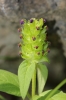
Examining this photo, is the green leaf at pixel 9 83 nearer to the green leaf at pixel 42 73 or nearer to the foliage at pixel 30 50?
the foliage at pixel 30 50

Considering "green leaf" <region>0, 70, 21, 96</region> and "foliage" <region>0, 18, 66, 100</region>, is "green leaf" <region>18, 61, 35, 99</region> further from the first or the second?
"green leaf" <region>0, 70, 21, 96</region>

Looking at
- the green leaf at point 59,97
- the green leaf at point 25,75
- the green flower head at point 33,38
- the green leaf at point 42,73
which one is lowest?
the green leaf at point 59,97

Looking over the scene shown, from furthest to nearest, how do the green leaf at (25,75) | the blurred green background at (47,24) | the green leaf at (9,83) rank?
the blurred green background at (47,24) → the green leaf at (9,83) → the green leaf at (25,75)

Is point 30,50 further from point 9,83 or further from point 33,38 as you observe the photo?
point 9,83

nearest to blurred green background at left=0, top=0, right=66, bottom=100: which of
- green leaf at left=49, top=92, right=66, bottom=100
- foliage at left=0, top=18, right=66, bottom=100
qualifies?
foliage at left=0, top=18, right=66, bottom=100

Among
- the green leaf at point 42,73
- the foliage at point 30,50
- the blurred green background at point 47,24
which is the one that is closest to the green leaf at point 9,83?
the foliage at point 30,50
